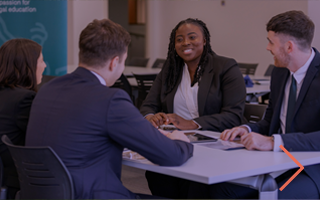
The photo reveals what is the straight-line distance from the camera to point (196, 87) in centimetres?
268

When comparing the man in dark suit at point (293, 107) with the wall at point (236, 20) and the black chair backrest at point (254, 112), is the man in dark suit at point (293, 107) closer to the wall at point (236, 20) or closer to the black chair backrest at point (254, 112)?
the black chair backrest at point (254, 112)

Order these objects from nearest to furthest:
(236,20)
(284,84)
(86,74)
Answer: (86,74), (284,84), (236,20)

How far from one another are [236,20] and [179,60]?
6.66 meters

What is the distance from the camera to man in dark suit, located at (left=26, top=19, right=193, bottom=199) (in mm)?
1379

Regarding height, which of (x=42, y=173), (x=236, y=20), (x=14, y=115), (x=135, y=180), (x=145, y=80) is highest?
(x=236, y=20)

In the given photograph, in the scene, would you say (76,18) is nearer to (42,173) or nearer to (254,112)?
(254,112)

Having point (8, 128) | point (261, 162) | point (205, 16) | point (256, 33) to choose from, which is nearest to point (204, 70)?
point (261, 162)

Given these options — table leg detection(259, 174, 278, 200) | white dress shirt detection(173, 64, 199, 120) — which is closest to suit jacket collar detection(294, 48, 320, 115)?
table leg detection(259, 174, 278, 200)

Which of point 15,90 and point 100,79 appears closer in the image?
point 100,79

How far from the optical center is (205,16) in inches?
388

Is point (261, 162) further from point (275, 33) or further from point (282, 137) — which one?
point (275, 33)

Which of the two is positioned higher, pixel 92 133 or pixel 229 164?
pixel 92 133

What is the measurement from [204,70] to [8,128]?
144 cm

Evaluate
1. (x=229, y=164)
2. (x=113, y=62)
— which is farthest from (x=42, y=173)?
(x=229, y=164)
